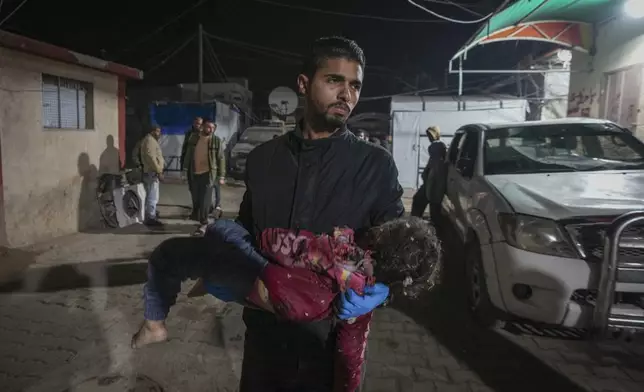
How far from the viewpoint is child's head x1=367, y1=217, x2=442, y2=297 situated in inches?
55.6

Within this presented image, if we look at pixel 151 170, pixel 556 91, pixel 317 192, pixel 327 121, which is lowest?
pixel 151 170

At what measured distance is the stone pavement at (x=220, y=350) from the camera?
3092 millimetres

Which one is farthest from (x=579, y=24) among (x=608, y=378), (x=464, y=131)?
(x=608, y=378)

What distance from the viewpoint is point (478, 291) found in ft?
13.3

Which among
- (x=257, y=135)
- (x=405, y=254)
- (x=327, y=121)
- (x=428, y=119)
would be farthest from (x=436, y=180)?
(x=257, y=135)

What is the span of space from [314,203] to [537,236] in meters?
2.43

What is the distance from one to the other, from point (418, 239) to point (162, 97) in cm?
2434

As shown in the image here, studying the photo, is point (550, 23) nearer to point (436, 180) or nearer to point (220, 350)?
point (436, 180)

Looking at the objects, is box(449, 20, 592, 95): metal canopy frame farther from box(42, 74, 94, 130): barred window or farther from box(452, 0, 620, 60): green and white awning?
box(42, 74, 94, 130): barred window

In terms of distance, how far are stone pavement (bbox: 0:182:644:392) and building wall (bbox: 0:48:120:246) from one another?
1.65m

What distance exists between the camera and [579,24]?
9.35 meters

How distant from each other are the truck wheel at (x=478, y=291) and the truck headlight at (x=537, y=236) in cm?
54

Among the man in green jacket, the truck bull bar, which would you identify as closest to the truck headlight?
the truck bull bar

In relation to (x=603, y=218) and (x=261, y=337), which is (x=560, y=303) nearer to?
(x=603, y=218)
